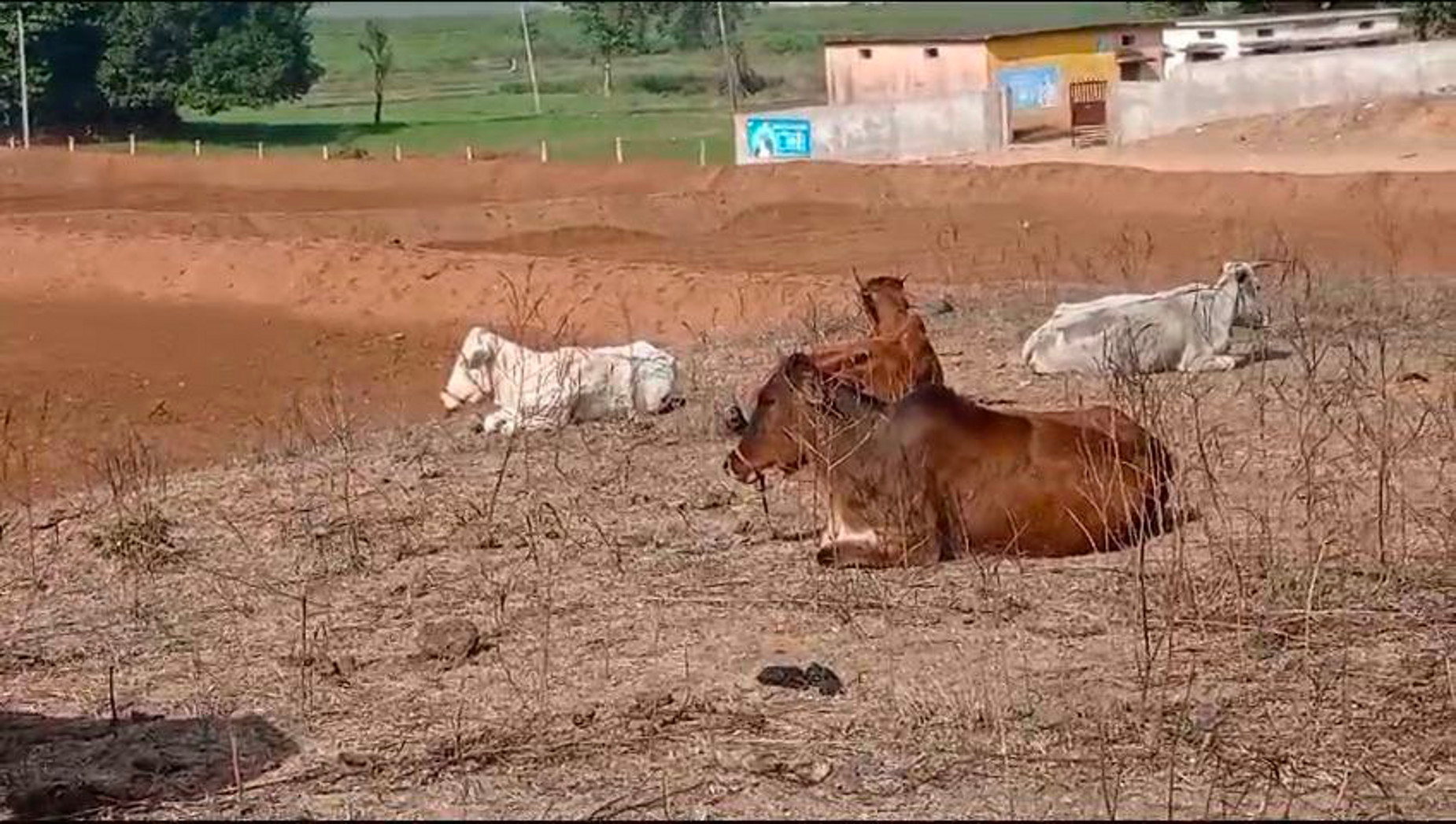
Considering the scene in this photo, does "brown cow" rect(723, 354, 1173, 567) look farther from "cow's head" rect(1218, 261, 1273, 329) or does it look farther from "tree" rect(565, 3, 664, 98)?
"tree" rect(565, 3, 664, 98)

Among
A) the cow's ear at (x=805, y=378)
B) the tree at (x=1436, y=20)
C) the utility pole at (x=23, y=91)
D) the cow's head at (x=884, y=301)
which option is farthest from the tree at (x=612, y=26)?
the cow's ear at (x=805, y=378)

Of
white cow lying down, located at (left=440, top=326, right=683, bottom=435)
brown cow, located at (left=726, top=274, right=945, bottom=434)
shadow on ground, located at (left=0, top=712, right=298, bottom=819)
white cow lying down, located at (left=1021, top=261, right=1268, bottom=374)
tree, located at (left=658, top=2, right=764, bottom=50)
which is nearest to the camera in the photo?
shadow on ground, located at (left=0, top=712, right=298, bottom=819)

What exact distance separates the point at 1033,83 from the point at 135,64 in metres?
Result: 39.2

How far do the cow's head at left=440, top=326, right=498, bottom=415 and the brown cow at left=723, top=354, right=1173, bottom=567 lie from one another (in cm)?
603

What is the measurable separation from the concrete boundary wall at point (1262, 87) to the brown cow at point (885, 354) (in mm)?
32944

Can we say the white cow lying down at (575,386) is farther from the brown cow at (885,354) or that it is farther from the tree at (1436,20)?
the tree at (1436,20)

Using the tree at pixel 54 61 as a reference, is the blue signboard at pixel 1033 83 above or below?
below

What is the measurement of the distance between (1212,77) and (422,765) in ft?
137

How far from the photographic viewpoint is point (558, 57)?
171 metres

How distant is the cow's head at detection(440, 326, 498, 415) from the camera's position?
51.5ft

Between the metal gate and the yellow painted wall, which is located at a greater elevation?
the yellow painted wall

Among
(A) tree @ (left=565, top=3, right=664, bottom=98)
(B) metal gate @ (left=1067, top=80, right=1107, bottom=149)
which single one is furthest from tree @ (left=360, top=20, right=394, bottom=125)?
(B) metal gate @ (left=1067, top=80, right=1107, bottom=149)

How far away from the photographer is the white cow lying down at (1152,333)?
14062 mm

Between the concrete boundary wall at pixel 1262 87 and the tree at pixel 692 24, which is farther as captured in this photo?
the tree at pixel 692 24
